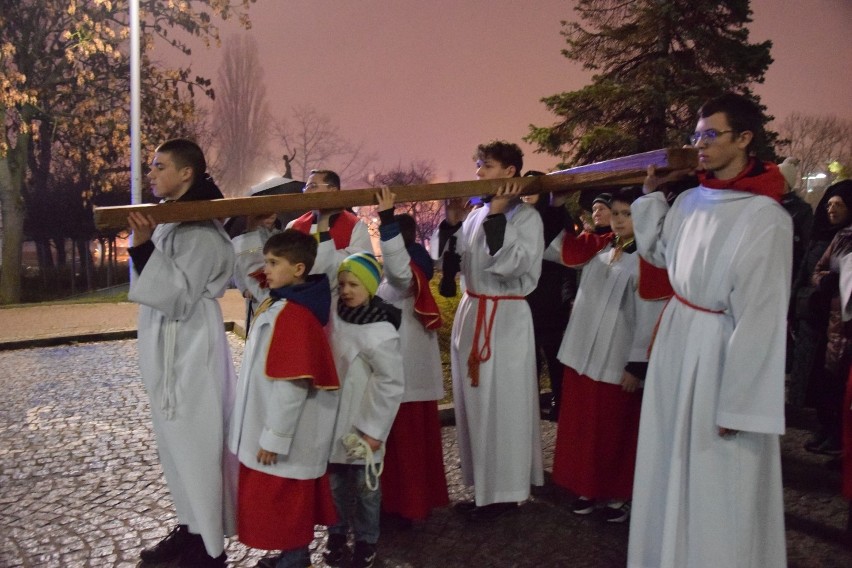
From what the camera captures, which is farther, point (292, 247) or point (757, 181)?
point (292, 247)

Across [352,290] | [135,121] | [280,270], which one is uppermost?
[135,121]

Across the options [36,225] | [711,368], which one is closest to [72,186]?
[36,225]

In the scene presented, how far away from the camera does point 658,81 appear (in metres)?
14.9

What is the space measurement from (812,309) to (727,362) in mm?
3301

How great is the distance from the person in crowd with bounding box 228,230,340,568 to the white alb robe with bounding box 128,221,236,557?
22 cm

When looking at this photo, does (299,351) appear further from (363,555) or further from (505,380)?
(505,380)

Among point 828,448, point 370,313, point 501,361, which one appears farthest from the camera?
point 828,448

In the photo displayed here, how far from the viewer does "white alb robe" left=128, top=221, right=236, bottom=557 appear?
347 cm

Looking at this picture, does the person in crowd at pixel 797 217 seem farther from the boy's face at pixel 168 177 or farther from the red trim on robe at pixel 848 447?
the boy's face at pixel 168 177

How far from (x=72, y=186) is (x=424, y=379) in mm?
29364

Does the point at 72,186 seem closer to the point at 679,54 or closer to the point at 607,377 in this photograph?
the point at 679,54

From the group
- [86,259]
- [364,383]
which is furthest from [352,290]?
[86,259]

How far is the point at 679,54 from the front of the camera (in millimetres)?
15523

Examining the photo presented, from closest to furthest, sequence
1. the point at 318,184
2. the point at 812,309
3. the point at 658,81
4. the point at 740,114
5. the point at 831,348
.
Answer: the point at 740,114 → the point at 318,184 → the point at 831,348 → the point at 812,309 → the point at 658,81
